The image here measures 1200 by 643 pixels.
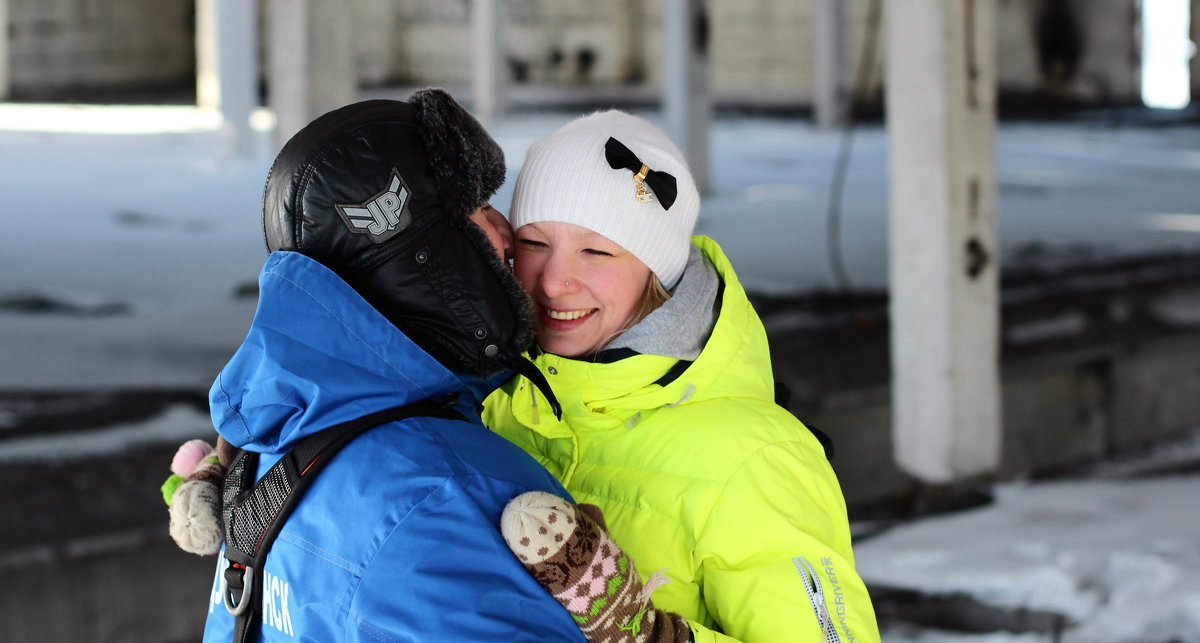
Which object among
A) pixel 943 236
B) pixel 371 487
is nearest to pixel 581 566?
pixel 371 487

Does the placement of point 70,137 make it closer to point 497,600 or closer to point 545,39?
point 545,39

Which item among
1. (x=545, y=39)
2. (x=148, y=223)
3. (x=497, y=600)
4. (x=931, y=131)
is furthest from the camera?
(x=545, y=39)

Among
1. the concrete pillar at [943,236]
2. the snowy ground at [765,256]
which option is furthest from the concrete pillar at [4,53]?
the concrete pillar at [943,236]

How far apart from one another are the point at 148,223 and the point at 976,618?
254 inches

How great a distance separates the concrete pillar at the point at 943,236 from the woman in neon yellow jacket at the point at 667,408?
3195 mm

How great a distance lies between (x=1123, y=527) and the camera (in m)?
5.02

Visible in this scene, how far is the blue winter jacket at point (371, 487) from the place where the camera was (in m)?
1.33

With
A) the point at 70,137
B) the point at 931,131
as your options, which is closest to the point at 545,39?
the point at 70,137

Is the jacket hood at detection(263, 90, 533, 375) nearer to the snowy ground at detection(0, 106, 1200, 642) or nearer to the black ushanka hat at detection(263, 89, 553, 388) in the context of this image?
the black ushanka hat at detection(263, 89, 553, 388)

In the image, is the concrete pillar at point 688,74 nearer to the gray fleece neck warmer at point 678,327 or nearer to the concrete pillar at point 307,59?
the concrete pillar at point 307,59

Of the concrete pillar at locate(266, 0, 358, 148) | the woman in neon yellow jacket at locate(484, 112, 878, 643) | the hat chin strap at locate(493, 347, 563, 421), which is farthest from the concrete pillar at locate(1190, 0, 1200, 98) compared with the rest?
the hat chin strap at locate(493, 347, 563, 421)

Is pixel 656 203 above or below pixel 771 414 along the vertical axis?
above

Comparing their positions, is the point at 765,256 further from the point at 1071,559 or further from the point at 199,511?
the point at 199,511

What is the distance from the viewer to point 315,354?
4.64ft
